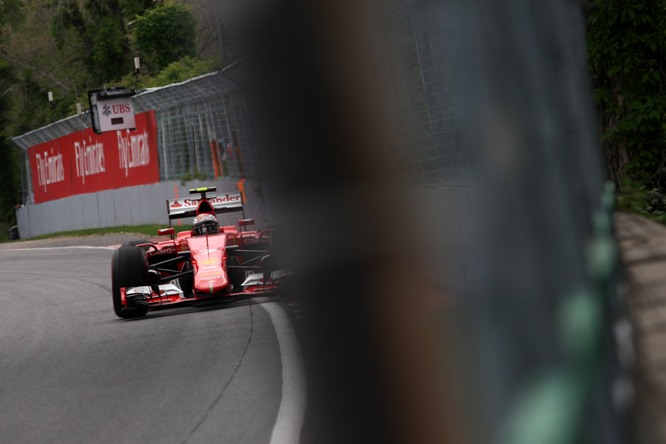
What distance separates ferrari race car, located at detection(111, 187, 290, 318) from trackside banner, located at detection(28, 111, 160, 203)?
21.2 metres

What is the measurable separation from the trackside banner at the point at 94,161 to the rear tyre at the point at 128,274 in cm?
2200

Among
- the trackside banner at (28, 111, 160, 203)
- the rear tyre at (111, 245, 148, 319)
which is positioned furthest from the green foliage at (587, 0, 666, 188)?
the trackside banner at (28, 111, 160, 203)

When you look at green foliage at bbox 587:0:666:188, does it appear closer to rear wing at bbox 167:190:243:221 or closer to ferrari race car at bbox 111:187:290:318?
ferrari race car at bbox 111:187:290:318

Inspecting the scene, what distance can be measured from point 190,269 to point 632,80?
527 cm

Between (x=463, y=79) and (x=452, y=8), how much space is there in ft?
0.25

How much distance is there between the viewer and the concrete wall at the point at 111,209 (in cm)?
3228

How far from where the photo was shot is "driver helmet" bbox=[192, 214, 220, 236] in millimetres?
13172

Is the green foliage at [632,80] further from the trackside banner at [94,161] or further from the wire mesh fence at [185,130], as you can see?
the trackside banner at [94,161]

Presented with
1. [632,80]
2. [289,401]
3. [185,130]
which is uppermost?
[185,130]

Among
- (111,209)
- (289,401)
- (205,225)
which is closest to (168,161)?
(111,209)

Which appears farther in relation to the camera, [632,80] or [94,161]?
[94,161]

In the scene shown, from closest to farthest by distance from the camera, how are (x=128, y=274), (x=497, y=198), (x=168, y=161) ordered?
(x=497, y=198)
(x=128, y=274)
(x=168, y=161)

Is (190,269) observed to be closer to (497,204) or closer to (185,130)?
(497,204)

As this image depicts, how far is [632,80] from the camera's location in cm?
1170
